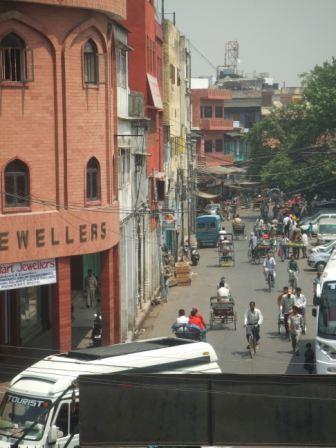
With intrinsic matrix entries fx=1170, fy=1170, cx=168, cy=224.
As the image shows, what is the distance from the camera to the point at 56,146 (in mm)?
27875

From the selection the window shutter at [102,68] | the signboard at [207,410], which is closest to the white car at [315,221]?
the window shutter at [102,68]

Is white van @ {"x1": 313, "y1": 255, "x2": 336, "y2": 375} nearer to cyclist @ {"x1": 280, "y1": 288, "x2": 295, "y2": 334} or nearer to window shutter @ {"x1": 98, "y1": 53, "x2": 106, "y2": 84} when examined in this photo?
cyclist @ {"x1": 280, "y1": 288, "x2": 295, "y2": 334}

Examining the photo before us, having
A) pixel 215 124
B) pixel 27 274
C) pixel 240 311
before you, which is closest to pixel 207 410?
pixel 27 274

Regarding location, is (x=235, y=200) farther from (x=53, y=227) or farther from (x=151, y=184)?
(x=53, y=227)

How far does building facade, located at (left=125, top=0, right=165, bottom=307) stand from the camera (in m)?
40.8

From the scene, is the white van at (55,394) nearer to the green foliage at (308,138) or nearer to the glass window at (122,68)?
the glass window at (122,68)

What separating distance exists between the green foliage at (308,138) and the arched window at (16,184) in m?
41.9

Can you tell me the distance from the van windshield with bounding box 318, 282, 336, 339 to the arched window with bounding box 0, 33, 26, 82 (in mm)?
8460

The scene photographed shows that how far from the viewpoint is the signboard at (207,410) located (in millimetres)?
19234

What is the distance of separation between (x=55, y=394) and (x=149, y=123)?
80.4 ft

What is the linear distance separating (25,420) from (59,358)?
1820mm

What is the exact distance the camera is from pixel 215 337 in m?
33.2

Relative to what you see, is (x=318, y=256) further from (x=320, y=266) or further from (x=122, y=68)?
(x=122, y=68)

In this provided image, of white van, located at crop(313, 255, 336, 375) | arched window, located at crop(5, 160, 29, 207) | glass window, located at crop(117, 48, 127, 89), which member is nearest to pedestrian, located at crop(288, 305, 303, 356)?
white van, located at crop(313, 255, 336, 375)
